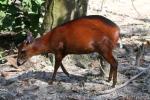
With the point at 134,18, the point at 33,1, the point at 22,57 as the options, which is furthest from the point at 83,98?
the point at 134,18

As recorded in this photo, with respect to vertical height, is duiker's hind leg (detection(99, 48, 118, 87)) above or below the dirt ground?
above

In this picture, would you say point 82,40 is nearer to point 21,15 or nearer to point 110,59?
point 110,59

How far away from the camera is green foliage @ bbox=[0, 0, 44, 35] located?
855 centimetres

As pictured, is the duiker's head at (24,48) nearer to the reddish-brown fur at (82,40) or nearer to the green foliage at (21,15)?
the reddish-brown fur at (82,40)

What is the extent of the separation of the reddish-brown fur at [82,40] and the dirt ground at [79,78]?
0.76 ft

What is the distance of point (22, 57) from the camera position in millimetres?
6574

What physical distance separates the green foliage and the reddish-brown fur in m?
1.87

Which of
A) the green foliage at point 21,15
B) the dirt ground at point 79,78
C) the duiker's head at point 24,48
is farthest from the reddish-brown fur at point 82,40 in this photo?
the green foliage at point 21,15

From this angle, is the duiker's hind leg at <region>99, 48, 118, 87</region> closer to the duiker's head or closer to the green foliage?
the duiker's head

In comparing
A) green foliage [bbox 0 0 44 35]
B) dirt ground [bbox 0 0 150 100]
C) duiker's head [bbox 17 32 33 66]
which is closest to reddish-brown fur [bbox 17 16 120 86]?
duiker's head [bbox 17 32 33 66]

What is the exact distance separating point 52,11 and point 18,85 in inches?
56.4

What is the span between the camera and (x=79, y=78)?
271 inches

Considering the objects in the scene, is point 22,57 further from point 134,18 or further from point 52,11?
point 134,18

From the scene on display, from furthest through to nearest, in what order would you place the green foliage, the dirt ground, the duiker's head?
the green foliage
the duiker's head
the dirt ground
